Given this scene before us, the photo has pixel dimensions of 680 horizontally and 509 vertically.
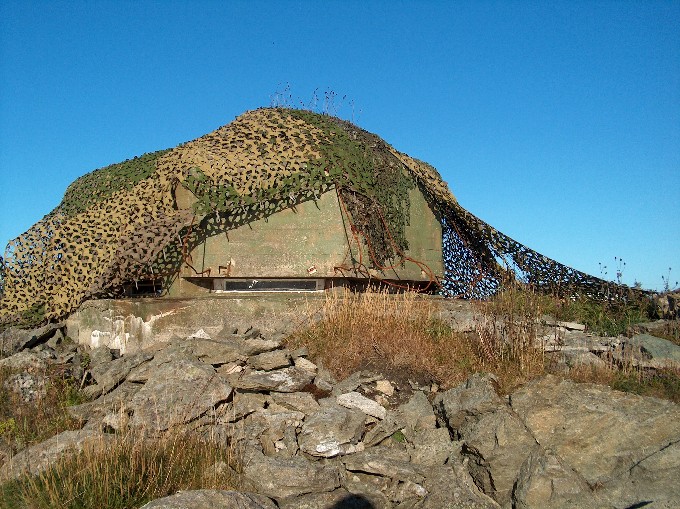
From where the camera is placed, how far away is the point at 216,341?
792 centimetres

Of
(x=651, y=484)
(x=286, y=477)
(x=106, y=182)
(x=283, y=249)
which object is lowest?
(x=286, y=477)

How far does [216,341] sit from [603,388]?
440 centimetres

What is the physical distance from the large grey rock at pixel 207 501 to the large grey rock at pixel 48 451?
0.93 meters

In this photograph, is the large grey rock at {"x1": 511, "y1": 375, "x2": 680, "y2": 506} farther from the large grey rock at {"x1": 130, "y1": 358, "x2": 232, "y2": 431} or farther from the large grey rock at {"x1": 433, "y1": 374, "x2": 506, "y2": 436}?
the large grey rock at {"x1": 130, "y1": 358, "x2": 232, "y2": 431}

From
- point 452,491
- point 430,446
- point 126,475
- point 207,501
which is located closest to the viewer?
point 207,501

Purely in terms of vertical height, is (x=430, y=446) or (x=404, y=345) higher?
(x=404, y=345)

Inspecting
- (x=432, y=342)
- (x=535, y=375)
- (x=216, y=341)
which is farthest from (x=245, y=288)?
(x=535, y=375)

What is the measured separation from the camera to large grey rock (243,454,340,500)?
18.9ft

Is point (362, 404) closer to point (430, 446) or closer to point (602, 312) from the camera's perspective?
point (430, 446)

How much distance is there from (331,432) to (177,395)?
1.63 metres

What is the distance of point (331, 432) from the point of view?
643 centimetres

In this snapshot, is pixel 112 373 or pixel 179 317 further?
pixel 179 317

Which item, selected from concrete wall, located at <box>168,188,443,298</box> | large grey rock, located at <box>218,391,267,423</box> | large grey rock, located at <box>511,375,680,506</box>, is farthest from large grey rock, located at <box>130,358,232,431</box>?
large grey rock, located at <box>511,375,680,506</box>

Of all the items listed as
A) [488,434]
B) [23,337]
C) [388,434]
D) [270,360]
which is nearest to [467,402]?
[488,434]
